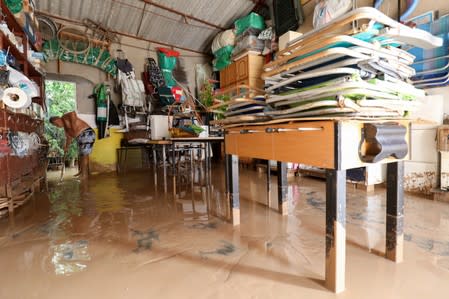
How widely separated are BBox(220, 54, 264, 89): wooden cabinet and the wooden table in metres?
3.36

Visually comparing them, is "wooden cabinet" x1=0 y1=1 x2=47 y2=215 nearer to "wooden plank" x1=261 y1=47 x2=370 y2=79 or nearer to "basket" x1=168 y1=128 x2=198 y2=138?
"basket" x1=168 y1=128 x2=198 y2=138

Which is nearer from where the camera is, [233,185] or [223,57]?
[233,185]

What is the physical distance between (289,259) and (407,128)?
96 centimetres

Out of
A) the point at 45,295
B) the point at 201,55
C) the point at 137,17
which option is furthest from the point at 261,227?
the point at 201,55

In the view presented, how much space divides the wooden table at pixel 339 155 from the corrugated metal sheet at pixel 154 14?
14.2 ft

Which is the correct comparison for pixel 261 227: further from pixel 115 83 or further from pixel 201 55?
pixel 201 55

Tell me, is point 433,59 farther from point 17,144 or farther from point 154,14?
point 154,14

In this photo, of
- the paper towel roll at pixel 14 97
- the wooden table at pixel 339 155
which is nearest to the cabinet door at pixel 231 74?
the paper towel roll at pixel 14 97

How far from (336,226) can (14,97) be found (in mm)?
2783

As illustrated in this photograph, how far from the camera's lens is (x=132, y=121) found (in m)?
5.28

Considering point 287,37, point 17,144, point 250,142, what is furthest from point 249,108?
point 287,37

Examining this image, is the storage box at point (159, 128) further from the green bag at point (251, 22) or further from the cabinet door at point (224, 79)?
the green bag at point (251, 22)

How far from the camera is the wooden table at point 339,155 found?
999 mm

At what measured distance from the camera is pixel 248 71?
14.8 feet
